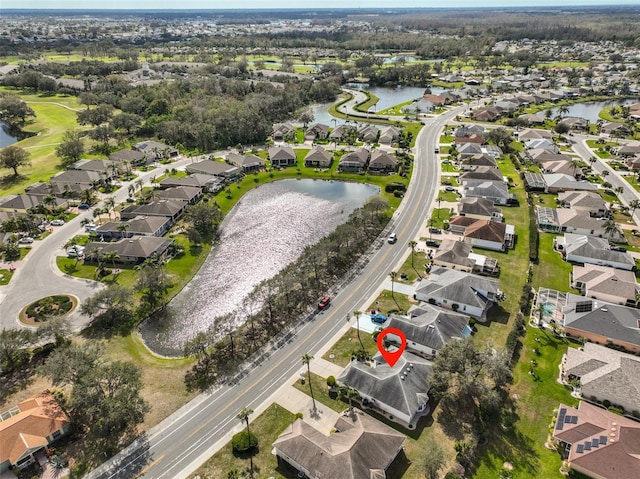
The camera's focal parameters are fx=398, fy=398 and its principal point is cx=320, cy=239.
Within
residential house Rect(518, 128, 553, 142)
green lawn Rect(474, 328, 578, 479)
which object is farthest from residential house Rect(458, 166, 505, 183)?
green lawn Rect(474, 328, 578, 479)

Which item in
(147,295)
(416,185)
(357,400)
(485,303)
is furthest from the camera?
(416,185)

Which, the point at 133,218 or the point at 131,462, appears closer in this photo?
the point at 131,462

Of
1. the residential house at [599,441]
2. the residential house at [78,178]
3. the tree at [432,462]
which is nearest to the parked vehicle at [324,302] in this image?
the tree at [432,462]

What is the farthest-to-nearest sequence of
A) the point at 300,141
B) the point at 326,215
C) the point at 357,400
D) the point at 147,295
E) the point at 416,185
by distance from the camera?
1. the point at 300,141
2. the point at 416,185
3. the point at 326,215
4. the point at 147,295
5. the point at 357,400

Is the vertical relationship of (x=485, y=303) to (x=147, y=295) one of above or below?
above

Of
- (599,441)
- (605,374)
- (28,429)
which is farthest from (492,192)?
(28,429)

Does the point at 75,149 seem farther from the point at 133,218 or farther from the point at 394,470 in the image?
the point at 394,470

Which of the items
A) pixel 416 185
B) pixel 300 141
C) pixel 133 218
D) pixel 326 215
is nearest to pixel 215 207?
pixel 133 218
